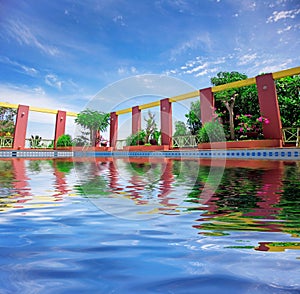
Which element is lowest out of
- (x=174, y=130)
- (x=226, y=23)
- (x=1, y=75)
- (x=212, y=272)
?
(x=212, y=272)

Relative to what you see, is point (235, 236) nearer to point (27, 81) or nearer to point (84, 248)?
point (84, 248)

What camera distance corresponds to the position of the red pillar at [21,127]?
15.7 meters

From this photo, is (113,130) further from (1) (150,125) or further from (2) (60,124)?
(1) (150,125)

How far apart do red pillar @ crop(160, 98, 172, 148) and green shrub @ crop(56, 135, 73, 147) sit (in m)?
6.49

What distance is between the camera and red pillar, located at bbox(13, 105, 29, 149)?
15.7m

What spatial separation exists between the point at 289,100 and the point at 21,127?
50.4 feet

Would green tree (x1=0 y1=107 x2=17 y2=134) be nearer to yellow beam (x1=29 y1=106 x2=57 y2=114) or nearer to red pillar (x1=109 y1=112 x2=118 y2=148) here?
yellow beam (x1=29 y1=106 x2=57 y2=114)

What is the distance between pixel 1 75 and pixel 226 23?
46.3 ft

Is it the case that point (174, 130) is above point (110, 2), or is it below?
below

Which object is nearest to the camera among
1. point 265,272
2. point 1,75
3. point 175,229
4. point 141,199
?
point 265,272

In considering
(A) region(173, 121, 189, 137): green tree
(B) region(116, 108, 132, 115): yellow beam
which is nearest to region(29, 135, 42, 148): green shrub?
(B) region(116, 108, 132, 115): yellow beam

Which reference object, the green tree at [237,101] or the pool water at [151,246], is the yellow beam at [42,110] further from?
the pool water at [151,246]

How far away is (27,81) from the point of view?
1723 centimetres

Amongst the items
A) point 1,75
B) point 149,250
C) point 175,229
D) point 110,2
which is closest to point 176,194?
point 175,229
